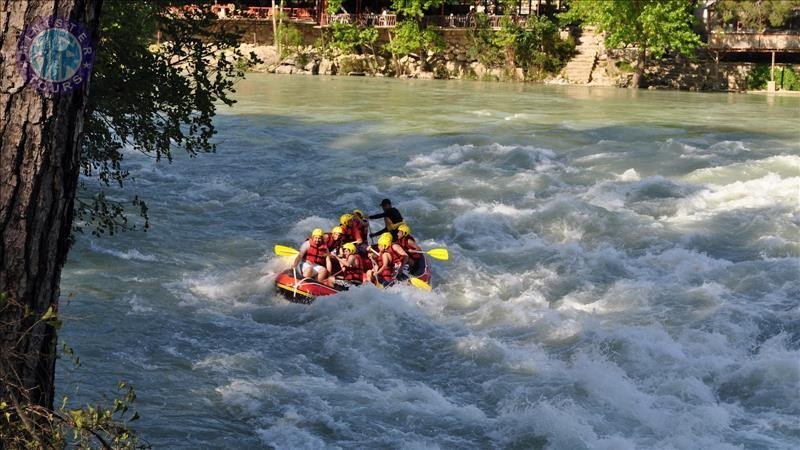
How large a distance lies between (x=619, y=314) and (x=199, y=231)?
265 inches

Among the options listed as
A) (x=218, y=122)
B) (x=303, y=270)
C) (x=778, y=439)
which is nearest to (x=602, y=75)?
(x=218, y=122)

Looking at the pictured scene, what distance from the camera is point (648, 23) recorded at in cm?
3822

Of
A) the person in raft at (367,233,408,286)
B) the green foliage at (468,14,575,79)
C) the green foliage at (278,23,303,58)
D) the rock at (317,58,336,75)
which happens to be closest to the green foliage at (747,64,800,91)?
the green foliage at (468,14,575,79)

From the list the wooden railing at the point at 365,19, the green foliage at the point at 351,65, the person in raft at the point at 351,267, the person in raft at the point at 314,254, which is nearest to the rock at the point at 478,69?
the wooden railing at the point at 365,19

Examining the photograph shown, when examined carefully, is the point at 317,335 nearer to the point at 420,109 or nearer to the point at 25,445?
the point at 25,445

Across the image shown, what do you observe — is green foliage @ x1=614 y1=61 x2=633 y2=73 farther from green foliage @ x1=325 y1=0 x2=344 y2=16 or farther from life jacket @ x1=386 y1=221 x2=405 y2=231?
life jacket @ x1=386 y1=221 x2=405 y2=231

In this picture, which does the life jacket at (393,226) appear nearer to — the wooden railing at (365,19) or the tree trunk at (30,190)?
the tree trunk at (30,190)

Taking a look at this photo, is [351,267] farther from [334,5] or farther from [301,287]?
A: [334,5]

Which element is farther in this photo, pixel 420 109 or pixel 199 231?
pixel 420 109

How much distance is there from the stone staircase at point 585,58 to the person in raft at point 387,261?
93.4 ft

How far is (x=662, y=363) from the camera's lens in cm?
1056

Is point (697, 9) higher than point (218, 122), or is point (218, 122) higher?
point (697, 9)

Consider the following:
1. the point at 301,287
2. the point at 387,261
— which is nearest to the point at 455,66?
the point at 387,261

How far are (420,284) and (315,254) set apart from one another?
4.36 ft
